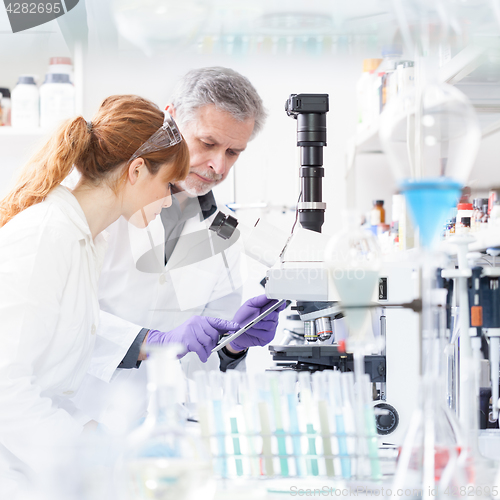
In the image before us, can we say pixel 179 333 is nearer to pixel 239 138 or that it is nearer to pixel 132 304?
pixel 132 304

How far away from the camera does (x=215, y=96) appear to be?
70.4 inches

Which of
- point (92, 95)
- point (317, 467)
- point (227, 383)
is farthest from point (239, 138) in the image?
point (317, 467)

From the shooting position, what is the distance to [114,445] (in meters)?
0.77

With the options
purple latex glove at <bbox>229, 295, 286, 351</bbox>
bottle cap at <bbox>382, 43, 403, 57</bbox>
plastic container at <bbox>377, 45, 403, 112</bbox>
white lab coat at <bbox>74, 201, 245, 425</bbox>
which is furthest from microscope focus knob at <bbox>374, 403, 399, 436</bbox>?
bottle cap at <bbox>382, 43, 403, 57</bbox>

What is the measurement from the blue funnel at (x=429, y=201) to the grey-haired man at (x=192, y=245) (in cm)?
117

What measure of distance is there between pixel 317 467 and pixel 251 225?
23.5 inches

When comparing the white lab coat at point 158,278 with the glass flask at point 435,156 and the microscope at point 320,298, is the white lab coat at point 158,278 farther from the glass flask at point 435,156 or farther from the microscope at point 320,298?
the glass flask at point 435,156

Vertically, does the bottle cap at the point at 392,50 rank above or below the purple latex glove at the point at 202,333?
above

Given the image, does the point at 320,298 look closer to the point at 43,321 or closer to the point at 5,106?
the point at 43,321

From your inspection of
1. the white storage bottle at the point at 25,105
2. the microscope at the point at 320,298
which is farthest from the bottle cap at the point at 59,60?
the microscope at the point at 320,298

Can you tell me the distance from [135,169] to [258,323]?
53 centimetres

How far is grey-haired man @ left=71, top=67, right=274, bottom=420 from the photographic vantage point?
1.80 metres

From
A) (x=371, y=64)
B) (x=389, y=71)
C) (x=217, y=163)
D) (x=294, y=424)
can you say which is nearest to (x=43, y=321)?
(x=294, y=424)

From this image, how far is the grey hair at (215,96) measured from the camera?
1794 mm
